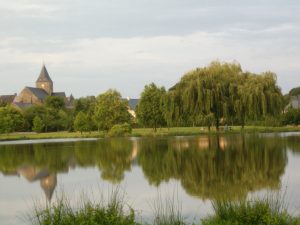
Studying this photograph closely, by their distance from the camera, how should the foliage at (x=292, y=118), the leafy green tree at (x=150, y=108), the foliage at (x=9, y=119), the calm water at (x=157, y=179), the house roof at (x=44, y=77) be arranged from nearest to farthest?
the calm water at (x=157, y=179) < the foliage at (x=292, y=118) < the leafy green tree at (x=150, y=108) < the foliage at (x=9, y=119) < the house roof at (x=44, y=77)

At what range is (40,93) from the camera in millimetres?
141375

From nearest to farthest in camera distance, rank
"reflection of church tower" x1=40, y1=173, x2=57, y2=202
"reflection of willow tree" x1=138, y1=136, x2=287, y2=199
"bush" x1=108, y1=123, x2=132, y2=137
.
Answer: "reflection of willow tree" x1=138, y1=136, x2=287, y2=199
"reflection of church tower" x1=40, y1=173, x2=57, y2=202
"bush" x1=108, y1=123, x2=132, y2=137

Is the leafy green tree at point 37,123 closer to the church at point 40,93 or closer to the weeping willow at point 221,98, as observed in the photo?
the weeping willow at point 221,98

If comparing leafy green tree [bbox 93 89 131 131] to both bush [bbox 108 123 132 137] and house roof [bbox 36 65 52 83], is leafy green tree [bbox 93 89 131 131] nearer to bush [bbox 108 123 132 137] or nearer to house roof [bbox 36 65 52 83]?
bush [bbox 108 123 132 137]

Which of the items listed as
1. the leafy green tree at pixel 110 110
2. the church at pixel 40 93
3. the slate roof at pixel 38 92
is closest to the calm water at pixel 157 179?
the leafy green tree at pixel 110 110

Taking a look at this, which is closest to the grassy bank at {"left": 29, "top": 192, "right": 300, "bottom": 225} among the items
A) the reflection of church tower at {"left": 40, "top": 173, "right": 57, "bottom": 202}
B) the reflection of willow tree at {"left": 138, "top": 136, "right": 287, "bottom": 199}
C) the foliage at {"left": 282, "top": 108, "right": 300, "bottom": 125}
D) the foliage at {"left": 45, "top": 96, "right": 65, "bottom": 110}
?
the reflection of willow tree at {"left": 138, "top": 136, "right": 287, "bottom": 199}

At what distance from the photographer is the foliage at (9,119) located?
71.4m

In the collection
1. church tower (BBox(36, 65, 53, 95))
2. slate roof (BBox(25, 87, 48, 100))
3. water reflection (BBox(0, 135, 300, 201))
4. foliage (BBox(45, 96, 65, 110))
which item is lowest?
water reflection (BBox(0, 135, 300, 201))

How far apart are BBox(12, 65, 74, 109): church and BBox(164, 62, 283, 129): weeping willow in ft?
273

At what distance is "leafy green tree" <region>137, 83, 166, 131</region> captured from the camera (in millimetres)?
60312

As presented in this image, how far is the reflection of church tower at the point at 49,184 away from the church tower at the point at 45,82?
134 metres

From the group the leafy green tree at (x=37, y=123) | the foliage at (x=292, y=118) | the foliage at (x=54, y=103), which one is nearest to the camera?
the foliage at (x=292, y=118)

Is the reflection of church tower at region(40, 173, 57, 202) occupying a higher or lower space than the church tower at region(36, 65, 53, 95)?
lower

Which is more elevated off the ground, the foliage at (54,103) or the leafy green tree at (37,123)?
the foliage at (54,103)
